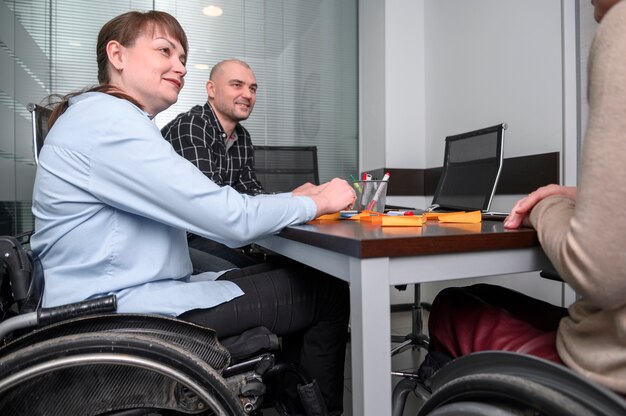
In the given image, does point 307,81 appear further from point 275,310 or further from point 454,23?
point 275,310

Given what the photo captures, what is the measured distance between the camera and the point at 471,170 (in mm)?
2350

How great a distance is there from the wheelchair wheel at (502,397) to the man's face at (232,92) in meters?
2.07

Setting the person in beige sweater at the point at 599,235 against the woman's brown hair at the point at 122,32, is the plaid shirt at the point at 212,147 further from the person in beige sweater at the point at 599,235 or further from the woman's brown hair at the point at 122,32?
the person in beige sweater at the point at 599,235

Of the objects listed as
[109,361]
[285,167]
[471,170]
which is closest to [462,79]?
[471,170]

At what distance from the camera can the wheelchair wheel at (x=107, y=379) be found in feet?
2.36

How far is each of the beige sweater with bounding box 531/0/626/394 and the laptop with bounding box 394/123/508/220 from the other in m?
1.37

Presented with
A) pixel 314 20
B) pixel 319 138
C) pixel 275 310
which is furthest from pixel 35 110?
pixel 314 20

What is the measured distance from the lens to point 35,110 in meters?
1.89

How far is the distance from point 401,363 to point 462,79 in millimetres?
1914

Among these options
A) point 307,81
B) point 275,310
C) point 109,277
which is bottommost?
point 275,310

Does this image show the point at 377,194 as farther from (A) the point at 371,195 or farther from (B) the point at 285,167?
(B) the point at 285,167

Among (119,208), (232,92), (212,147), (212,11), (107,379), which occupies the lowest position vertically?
(107,379)

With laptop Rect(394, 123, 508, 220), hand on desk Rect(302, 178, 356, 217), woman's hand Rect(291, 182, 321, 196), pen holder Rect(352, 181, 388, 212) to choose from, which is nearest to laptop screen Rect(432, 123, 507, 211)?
laptop Rect(394, 123, 508, 220)

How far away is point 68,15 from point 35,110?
1795 millimetres
